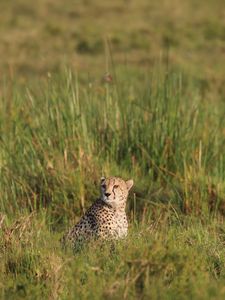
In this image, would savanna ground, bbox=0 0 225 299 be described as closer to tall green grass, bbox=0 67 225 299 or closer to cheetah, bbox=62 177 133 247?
tall green grass, bbox=0 67 225 299

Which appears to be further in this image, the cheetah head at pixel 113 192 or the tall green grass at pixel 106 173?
the cheetah head at pixel 113 192

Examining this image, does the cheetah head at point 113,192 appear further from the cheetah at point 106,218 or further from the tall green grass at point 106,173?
the tall green grass at point 106,173

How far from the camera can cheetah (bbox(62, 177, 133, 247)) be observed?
4.83 m

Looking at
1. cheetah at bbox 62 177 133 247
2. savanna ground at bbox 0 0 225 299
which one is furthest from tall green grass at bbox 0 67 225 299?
cheetah at bbox 62 177 133 247

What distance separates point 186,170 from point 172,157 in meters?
0.42

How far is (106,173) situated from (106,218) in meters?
1.05

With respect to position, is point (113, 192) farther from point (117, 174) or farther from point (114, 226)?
point (117, 174)

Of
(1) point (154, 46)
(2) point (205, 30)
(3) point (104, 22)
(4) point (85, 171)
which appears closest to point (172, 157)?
(4) point (85, 171)

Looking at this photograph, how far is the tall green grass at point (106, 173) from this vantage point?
4.24 meters

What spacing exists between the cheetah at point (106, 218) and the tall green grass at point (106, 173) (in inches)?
4.5

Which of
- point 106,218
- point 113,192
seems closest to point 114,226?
point 106,218

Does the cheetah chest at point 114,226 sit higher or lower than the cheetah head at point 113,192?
lower

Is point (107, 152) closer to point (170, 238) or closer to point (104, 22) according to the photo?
point (170, 238)

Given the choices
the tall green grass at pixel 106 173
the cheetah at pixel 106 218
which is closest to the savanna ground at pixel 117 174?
the tall green grass at pixel 106 173
